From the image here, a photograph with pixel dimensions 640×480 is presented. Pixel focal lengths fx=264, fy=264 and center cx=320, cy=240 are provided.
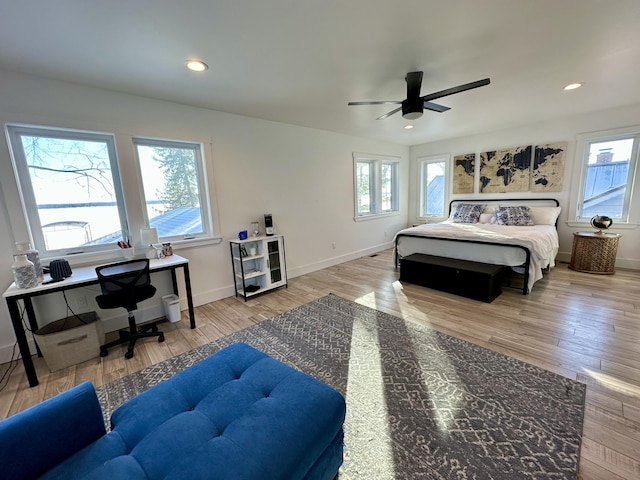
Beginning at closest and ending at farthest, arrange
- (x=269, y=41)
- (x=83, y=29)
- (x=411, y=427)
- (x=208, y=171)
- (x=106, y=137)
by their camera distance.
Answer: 1. (x=411, y=427)
2. (x=83, y=29)
3. (x=269, y=41)
4. (x=106, y=137)
5. (x=208, y=171)

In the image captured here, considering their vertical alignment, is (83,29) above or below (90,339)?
above

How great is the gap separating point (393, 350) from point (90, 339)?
8.82 ft

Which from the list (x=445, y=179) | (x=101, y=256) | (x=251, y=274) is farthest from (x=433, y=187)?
(x=101, y=256)

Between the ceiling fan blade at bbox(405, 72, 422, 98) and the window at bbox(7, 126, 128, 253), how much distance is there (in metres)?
3.06

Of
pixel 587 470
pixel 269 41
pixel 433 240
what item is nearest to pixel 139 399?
pixel 587 470

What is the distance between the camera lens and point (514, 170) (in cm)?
502

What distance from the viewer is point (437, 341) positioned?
242 centimetres

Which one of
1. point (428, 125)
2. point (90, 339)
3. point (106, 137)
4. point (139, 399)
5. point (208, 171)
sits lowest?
point (90, 339)

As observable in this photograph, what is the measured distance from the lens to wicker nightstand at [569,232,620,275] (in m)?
3.87

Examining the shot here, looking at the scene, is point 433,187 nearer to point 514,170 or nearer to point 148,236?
point 514,170

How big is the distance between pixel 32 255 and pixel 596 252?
680 centimetres

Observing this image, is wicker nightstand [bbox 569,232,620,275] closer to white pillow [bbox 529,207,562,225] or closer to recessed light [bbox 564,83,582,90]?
white pillow [bbox 529,207,562,225]

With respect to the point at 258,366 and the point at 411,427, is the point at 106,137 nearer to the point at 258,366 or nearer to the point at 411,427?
the point at 258,366

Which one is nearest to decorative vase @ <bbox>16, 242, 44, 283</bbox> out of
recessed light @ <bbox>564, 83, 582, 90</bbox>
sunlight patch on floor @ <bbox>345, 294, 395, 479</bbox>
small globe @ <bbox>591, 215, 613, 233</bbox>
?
sunlight patch on floor @ <bbox>345, 294, 395, 479</bbox>
